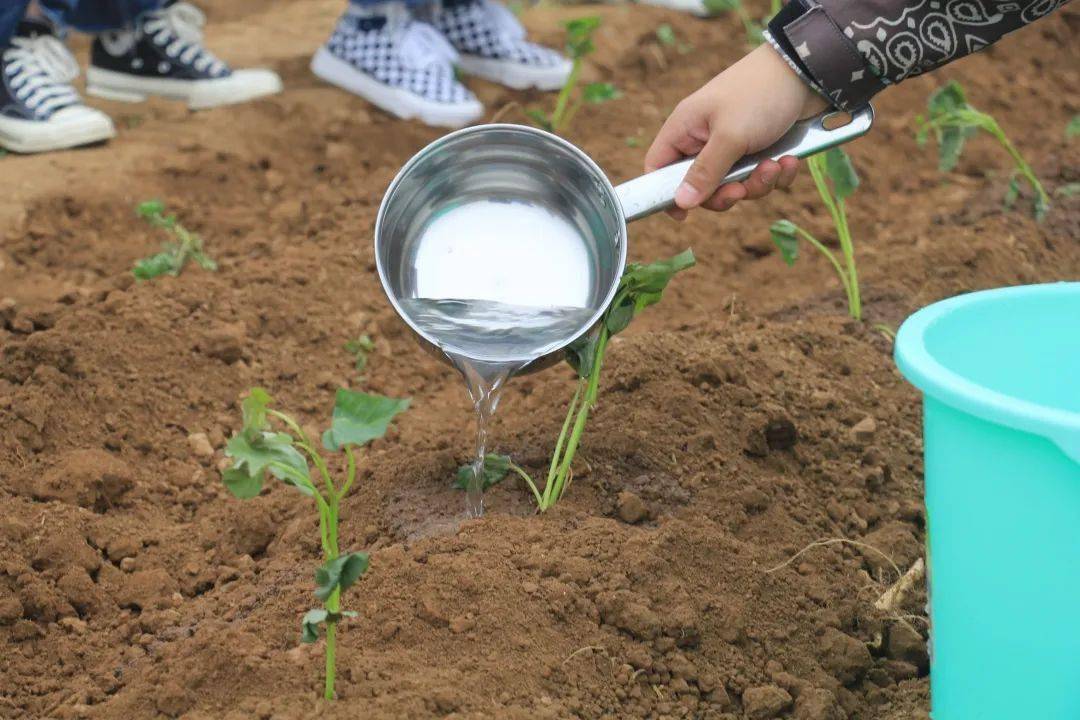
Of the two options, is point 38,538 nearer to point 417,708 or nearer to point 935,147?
point 417,708

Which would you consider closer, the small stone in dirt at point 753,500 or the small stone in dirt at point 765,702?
the small stone in dirt at point 765,702

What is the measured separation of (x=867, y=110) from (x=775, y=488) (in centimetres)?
63

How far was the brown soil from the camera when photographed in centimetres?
168

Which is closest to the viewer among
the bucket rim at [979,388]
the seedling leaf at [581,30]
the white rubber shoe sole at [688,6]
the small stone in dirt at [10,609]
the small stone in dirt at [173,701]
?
the bucket rim at [979,388]

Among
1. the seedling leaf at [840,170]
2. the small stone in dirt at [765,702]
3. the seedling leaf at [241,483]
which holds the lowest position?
the small stone in dirt at [765,702]

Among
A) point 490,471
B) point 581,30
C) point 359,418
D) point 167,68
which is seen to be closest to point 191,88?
point 167,68

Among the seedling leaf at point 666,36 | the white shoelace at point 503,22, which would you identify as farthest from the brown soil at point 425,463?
the seedling leaf at point 666,36

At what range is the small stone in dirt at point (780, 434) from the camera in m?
2.13

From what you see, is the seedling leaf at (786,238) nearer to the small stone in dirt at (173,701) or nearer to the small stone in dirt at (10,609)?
the small stone in dirt at (173,701)

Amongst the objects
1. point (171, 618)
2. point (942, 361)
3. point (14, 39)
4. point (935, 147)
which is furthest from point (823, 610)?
point (14, 39)

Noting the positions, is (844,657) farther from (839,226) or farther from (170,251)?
(170,251)

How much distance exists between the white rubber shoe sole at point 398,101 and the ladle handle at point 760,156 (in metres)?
1.74

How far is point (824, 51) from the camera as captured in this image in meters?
1.68

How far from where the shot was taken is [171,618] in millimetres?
1865
